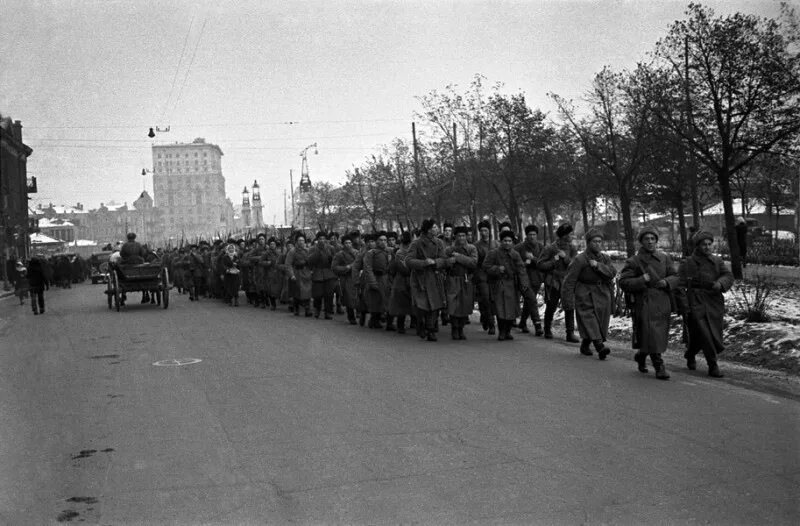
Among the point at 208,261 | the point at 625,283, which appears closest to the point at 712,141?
the point at 625,283

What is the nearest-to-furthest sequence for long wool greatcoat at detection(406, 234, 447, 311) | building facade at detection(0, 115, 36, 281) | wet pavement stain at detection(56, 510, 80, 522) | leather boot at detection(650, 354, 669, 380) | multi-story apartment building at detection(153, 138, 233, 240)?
wet pavement stain at detection(56, 510, 80, 522), leather boot at detection(650, 354, 669, 380), long wool greatcoat at detection(406, 234, 447, 311), building facade at detection(0, 115, 36, 281), multi-story apartment building at detection(153, 138, 233, 240)

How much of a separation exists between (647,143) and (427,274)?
15175 mm

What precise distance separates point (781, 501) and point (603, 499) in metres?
1.05

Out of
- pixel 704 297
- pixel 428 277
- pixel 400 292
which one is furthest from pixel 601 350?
pixel 400 292

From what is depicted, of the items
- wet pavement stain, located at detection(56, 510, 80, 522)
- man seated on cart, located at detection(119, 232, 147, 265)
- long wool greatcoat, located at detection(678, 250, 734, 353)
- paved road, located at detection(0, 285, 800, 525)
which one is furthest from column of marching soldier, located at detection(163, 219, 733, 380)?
wet pavement stain, located at detection(56, 510, 80, 522)

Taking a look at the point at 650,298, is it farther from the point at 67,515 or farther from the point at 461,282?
the point at 67,515

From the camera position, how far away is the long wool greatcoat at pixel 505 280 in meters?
13.8

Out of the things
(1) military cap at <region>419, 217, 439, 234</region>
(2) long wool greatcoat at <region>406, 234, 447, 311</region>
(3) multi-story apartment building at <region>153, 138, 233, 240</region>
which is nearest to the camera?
(1) military cap at <region>419, 217, 439, 234</region>

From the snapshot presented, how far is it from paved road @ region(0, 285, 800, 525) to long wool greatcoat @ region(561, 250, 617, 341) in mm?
461

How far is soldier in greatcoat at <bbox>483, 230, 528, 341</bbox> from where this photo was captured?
13781mm

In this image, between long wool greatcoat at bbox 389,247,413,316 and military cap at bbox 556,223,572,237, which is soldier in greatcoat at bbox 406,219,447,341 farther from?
military cap at bbox 556,223,572,237

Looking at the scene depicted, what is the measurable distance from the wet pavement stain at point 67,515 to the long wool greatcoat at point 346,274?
1214 centimetres

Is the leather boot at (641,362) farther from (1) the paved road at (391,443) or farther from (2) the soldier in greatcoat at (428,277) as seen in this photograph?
(2) the soldier in greatcoat at (428,277)

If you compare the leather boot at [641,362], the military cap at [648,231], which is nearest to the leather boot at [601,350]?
the leather boot at [641,362]
